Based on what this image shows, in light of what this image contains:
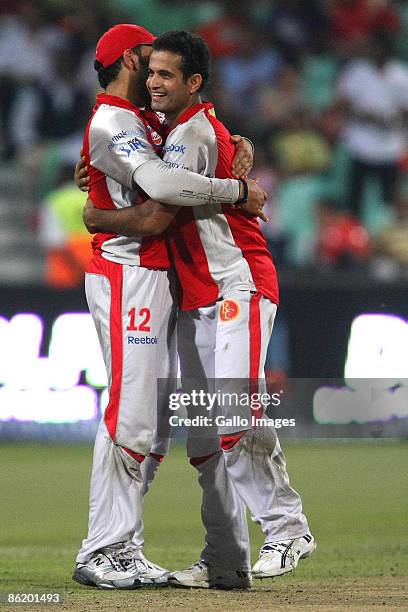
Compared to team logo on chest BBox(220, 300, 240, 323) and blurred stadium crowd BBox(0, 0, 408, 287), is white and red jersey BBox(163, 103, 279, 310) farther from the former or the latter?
blurred stadium crowd BBox(0, 0, 408, 287)

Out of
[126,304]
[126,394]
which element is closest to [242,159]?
[126,304]

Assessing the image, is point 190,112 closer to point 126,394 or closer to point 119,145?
point 119,145

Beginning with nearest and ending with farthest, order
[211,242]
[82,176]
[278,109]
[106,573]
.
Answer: [106,573], [211,242], [82,176], [278,109]

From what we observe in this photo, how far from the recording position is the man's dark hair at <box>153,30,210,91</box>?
498 centimetres

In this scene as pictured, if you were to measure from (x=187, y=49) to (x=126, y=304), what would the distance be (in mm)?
1097

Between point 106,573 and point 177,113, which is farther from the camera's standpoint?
point 177,113

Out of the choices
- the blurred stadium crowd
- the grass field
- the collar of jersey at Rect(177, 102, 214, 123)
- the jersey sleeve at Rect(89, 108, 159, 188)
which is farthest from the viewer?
the blurred stadium crowd

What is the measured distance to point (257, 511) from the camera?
4.93m

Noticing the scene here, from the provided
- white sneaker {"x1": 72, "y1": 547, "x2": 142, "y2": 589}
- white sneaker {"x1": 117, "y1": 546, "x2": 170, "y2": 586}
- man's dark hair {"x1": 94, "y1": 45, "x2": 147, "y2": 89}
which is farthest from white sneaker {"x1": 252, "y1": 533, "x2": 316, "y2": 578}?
man's dark hair {"x1": 94, "y1": 45, "x2": 147, "y2": 89}

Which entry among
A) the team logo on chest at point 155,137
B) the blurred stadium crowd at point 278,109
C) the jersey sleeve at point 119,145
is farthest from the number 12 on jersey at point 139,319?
the blurred stadium crowd at point 278,109

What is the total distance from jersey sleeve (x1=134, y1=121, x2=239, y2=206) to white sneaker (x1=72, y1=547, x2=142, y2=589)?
1.46 metres

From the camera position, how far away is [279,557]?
4.85m

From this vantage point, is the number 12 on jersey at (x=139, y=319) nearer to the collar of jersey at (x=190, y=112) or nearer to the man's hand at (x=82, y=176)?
the man's hand at (x=82, y=176)

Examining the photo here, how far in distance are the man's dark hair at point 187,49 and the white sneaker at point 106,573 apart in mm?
1995
